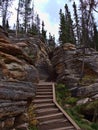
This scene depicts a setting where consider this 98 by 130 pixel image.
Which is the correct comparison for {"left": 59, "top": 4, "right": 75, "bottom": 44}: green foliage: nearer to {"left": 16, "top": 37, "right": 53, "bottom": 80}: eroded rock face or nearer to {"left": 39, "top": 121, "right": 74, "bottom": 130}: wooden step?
{"left": 16, "top": 37, "right": 53, "bottom": 80}: eroded rock face

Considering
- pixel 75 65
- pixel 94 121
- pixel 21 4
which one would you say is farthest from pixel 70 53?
pixel 21 4

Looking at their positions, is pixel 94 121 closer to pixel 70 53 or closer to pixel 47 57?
pixel 70 53

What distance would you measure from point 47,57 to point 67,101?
42.7ft

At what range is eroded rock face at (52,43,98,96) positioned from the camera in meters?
20.1

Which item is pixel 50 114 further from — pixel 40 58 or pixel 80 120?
pixel 40 58

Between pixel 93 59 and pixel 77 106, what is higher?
pixel 93 59

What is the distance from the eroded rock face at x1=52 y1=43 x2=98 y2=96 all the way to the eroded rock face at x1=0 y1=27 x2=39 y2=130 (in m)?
8.47

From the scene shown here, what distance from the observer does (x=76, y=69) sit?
2383 centimetres

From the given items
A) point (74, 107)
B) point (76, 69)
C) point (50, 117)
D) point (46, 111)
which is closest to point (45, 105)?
point (46, 111)

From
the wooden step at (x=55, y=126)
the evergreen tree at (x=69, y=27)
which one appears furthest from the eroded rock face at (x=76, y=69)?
the evergreen tree at (x=69, y=27)

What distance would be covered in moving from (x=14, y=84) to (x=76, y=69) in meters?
14.2

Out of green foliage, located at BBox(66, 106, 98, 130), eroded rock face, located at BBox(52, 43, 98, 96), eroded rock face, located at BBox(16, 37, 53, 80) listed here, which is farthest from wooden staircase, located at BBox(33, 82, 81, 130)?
eroded rock face, located at BBox(16, 37, 53, 80)

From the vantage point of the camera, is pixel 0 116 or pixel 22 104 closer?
pixel 0 116

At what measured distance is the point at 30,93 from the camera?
1094 centimetres
